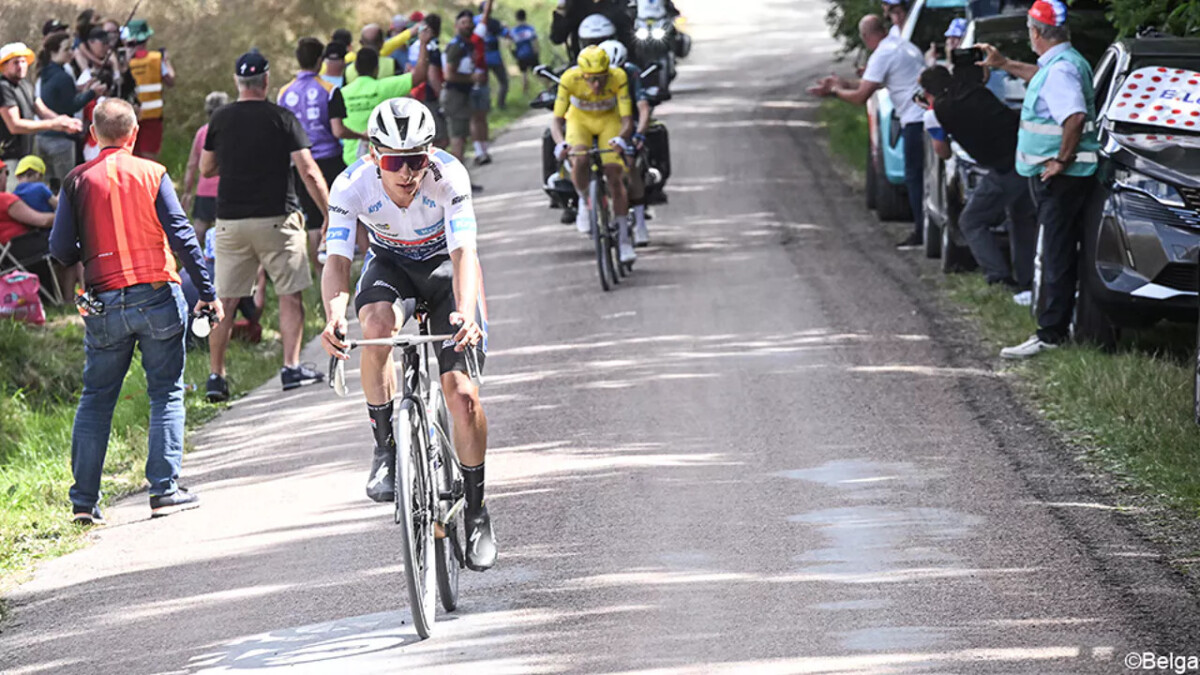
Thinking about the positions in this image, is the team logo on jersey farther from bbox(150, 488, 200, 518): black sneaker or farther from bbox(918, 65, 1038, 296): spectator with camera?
bbox(918, 65, 1038, 296): spectator with camera

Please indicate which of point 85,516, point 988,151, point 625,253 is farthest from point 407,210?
point 625,253

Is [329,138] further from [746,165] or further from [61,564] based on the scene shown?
[746,165]

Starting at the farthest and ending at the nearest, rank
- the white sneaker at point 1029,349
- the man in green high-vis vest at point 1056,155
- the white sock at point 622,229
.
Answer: the white sock at point 622,229, the white sneaker at point 1029,349, the man in green high-vis vest at point 1056,155

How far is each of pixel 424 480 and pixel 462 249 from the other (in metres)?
0.91

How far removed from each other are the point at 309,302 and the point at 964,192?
18.4 ft

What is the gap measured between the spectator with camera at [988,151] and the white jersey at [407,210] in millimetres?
6810

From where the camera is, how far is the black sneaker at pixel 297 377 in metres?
12.5

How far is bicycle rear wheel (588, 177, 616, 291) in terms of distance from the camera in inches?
583

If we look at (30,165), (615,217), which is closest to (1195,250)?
(615,217)

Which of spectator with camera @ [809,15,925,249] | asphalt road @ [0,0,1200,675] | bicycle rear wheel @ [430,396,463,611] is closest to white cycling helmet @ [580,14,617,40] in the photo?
spectator with camera @ [809,15,925,249]

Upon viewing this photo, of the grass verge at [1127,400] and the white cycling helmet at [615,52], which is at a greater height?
the white cycling helmet at [615,52]

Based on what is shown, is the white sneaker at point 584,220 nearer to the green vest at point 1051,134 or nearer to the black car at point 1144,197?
the green vest at point 1051,134

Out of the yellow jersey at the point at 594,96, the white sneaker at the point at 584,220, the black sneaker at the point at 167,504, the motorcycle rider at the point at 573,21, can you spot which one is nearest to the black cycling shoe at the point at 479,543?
the black sneaker at the point at 167,504

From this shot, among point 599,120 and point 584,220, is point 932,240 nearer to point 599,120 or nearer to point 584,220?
point 584,220
